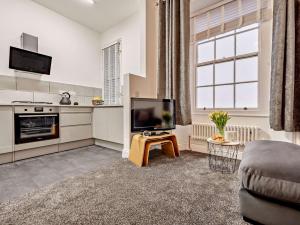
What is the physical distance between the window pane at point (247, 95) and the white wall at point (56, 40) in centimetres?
344

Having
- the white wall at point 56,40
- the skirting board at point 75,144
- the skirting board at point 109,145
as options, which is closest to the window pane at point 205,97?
the skirting board at point 109,145

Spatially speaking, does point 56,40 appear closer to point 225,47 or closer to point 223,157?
point 225,47

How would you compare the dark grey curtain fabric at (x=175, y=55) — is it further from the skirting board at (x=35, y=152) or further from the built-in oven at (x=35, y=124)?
the skirting board at (x=35, y=152)

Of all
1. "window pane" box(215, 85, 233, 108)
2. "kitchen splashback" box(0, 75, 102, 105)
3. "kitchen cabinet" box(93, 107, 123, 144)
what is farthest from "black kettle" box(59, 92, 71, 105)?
"window pane" box(215, 85, 233, 108)

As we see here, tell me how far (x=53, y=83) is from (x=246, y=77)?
380 centimetres

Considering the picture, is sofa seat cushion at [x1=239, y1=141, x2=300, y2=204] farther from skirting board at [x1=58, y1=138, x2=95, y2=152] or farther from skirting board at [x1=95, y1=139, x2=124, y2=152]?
skirting board at [x1=58, y1=138, x2=95, y2=152]

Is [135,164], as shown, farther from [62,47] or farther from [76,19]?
[76,19]

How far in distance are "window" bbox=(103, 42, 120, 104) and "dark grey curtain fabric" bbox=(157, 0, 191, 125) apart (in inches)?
59.0

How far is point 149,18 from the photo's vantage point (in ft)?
9.69

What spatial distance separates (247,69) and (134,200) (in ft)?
8.50

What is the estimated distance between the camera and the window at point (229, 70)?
2580 millimetres

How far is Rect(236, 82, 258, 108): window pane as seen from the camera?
2.56 metres

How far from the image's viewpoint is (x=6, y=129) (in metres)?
2.41

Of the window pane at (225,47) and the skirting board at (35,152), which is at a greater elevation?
the window pane at (225,47)
